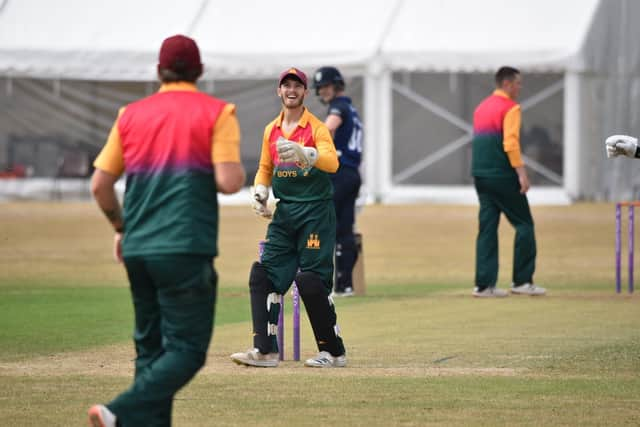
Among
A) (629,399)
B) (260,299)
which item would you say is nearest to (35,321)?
(260,299)

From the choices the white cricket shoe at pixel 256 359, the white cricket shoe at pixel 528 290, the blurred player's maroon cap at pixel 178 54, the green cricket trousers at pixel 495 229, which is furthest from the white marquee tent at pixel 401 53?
the blurred player's maroon cap at pixel 178 54

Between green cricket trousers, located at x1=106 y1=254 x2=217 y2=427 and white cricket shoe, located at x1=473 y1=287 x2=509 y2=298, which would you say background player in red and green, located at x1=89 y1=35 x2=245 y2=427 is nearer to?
green cricket trousers, located at x1=106 y1=254 x2=217 y2=427

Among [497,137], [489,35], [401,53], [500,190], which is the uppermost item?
[489,35]

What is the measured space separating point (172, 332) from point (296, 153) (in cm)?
298

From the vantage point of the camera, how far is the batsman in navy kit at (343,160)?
14570 mm

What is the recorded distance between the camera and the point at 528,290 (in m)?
15.5

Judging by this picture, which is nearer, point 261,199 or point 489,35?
point 261,199

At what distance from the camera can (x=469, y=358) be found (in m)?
10.5

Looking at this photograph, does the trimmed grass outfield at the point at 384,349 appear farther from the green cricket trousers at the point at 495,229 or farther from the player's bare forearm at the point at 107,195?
the player's bare forearm at the point at 107,195

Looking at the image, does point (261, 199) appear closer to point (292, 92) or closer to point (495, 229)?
point (292, 92)

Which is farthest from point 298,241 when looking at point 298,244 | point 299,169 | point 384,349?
point 384,349

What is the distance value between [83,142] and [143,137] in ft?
94.5

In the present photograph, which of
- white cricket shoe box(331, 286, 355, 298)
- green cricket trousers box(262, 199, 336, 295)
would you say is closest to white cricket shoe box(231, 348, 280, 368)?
green cricket trousers box(262, 199, 336, 295)

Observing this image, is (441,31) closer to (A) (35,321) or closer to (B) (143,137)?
(A) (35,321)
